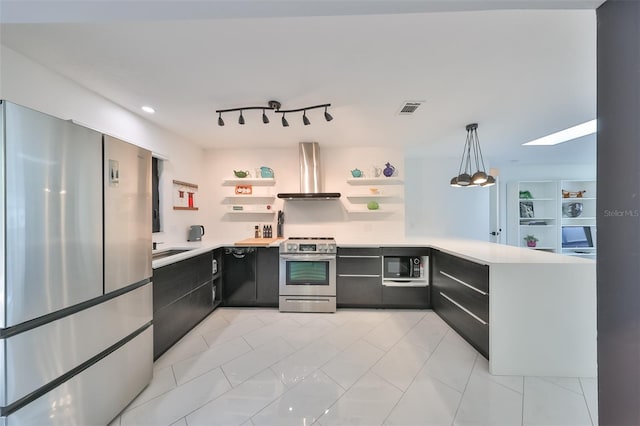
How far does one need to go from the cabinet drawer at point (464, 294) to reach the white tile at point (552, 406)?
1.68 ft

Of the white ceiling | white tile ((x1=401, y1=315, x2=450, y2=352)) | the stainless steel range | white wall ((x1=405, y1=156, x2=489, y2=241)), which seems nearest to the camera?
the white ceiling

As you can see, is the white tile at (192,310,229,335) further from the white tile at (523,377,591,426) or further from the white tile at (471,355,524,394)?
the white tile at (523,377,591,426)

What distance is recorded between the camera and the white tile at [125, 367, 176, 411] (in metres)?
1.59

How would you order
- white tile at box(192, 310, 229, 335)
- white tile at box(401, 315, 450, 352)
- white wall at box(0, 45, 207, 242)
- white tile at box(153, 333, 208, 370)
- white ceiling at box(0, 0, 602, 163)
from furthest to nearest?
white tile at box(192, 310, 229, 335) → white tile at box(401, 315, 450, 352) → white tile at box(153, 333, 208, 370) → white wall at box(0, 45, 207, 242) → white ceiling at box(0, 0, 602, 163)

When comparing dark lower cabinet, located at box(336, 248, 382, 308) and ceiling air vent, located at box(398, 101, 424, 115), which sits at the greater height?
ceiling air vent, located at box(398, 101, 424, 115)

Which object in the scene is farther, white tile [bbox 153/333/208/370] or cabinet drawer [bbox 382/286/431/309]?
cabinet drawer [bbox 382/286/431/309]

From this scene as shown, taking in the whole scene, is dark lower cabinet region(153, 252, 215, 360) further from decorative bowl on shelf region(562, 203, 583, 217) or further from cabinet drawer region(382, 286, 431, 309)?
decorative bowl on shelf region(562, 203, 583, 217)

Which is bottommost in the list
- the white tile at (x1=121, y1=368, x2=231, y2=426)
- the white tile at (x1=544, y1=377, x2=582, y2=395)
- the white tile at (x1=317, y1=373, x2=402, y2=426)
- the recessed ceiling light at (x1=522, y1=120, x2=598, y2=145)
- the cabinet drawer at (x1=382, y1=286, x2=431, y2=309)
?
the white tile at (x1=544, y1=377, x2=582, y2=395)

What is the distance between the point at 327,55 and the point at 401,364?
2.49 meters

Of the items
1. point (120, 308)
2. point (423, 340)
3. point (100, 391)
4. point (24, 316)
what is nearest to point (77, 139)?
point (24, 316)

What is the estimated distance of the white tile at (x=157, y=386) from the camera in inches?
62.7

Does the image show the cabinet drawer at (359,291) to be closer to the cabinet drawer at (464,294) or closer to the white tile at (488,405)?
the cabinet drawer at (464,294)

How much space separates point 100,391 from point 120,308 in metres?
0.44

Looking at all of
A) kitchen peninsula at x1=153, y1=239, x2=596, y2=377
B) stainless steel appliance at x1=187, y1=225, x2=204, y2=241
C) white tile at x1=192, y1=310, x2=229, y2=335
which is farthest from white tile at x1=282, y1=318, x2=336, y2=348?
stainless steel appliance at x1=187, y1=225, x2=204, y2=241
